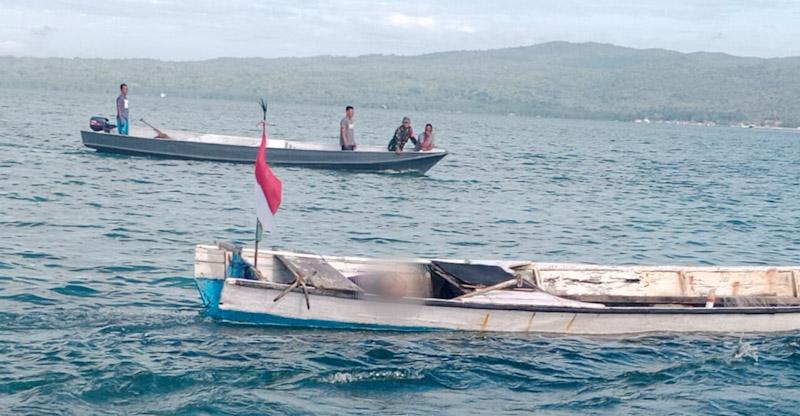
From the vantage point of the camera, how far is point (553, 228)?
24.5 m

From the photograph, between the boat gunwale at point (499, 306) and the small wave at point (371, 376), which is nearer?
the small wave at point (371, 376)

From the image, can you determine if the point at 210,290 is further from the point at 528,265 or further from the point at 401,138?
the point at 401,138

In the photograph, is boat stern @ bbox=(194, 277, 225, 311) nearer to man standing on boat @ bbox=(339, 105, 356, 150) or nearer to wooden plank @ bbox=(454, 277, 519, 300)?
wooden plank @ bbox=(454, 277, 519, 300)

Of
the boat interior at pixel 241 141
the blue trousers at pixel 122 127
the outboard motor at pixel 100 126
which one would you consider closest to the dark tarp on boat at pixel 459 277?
the boat interior at pixel 241 141

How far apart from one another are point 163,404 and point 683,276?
350 inches

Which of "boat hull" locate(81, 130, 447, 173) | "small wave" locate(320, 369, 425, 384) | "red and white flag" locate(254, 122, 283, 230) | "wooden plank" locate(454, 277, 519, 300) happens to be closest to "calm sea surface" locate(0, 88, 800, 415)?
"small wave" locate(320, 369, 425, 384)

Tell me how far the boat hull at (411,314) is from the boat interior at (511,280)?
0.15 m

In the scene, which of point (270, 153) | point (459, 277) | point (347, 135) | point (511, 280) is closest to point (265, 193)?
point (459, 277)

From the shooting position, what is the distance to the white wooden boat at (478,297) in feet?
42.4

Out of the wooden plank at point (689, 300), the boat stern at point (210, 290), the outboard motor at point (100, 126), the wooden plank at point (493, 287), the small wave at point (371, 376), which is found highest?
the outboard motor at point (100, 126)

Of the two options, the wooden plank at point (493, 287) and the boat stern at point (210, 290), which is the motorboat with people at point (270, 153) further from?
the boat stern at point (210, 290)

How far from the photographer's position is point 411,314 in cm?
1305

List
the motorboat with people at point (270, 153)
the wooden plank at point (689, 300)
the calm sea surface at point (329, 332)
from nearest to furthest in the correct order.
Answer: the calm sea surface at point (329, 332)
the wooden plank at point (689, 300)
the motorboat with people at point (270, 153)

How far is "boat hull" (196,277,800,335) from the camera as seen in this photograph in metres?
12.8
